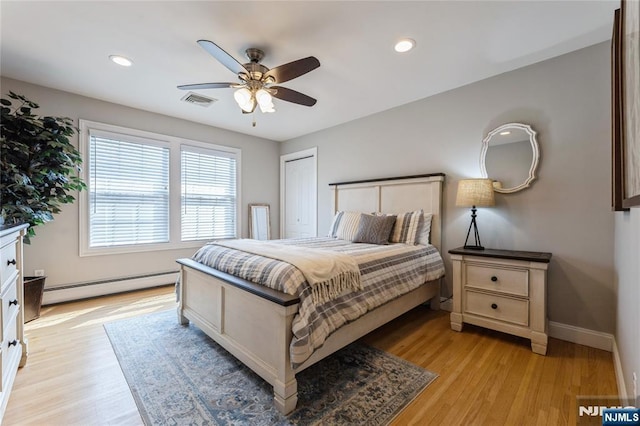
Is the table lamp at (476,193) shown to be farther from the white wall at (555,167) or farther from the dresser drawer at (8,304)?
the dresser drawer at (8,304)

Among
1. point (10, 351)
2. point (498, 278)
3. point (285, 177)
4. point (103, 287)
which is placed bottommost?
point (103, 287)

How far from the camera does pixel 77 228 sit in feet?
11.0

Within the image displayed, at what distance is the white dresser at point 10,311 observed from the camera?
4.90 feet

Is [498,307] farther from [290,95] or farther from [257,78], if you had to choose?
[257,78]

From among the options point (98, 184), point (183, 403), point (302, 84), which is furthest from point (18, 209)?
point (302, 84)

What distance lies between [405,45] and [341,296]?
84.1 inches

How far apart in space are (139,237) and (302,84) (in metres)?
3.12

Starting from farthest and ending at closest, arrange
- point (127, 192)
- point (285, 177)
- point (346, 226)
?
point (285, 177) → point (127, 192) → point (346, 226)

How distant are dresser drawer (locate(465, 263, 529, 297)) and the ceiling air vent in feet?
11.7

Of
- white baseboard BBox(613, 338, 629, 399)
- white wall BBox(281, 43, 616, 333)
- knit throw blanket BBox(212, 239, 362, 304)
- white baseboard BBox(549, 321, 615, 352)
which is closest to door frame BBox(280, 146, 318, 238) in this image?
white wall BBox(281, 43, 616, 333)

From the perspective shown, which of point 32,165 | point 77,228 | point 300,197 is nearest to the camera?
point 32,165

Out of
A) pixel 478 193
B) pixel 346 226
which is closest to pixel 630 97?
pixel 478 193

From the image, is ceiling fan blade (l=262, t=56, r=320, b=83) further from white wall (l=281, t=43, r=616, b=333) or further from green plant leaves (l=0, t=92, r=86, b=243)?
green plant leaves (l=0, t=92, r=86, b=243)

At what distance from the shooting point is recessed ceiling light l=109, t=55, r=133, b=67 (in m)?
2.49
